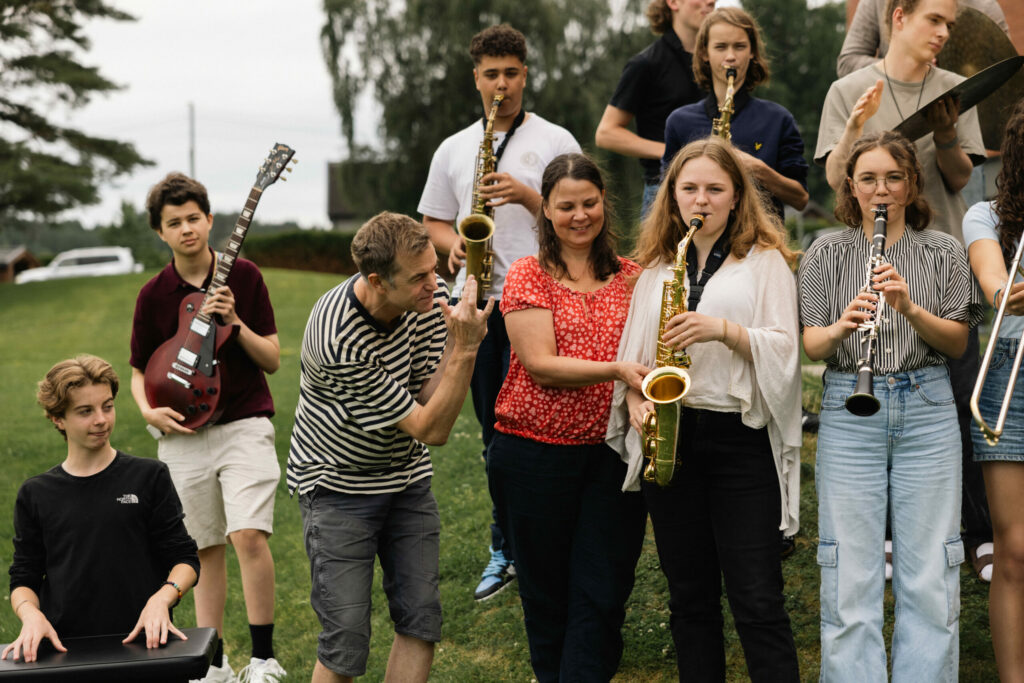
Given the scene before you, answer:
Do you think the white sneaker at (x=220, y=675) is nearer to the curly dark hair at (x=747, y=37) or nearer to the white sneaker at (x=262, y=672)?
the white sneaker at (x=262, y=672)

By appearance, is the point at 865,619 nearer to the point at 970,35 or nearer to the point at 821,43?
the point at 970,35

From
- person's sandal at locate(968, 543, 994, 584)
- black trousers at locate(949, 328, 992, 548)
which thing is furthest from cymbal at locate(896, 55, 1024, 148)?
person's sandal at locate(968, 543, 994, 584)

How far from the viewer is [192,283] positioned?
4574 millimetres

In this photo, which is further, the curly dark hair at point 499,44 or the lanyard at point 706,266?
the curly dark hair at point 499,44

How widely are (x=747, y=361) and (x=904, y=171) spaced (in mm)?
833

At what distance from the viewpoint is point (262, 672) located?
450 centimetres

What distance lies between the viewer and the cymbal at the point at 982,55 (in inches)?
168

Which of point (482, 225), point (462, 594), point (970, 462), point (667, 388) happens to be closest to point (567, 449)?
point (667, 388)

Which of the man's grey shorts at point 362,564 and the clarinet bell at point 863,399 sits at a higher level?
the clarinet bell at point 863,399

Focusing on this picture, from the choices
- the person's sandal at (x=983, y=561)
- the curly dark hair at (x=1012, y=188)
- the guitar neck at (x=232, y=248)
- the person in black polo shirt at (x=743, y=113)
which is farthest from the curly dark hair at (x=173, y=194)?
the person's sandal at (x=983, y=561)

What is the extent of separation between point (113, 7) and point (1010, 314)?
74.0 ft

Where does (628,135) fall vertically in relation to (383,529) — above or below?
above

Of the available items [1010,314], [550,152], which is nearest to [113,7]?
[550,152]

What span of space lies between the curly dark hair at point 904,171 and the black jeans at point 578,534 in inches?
45.4
